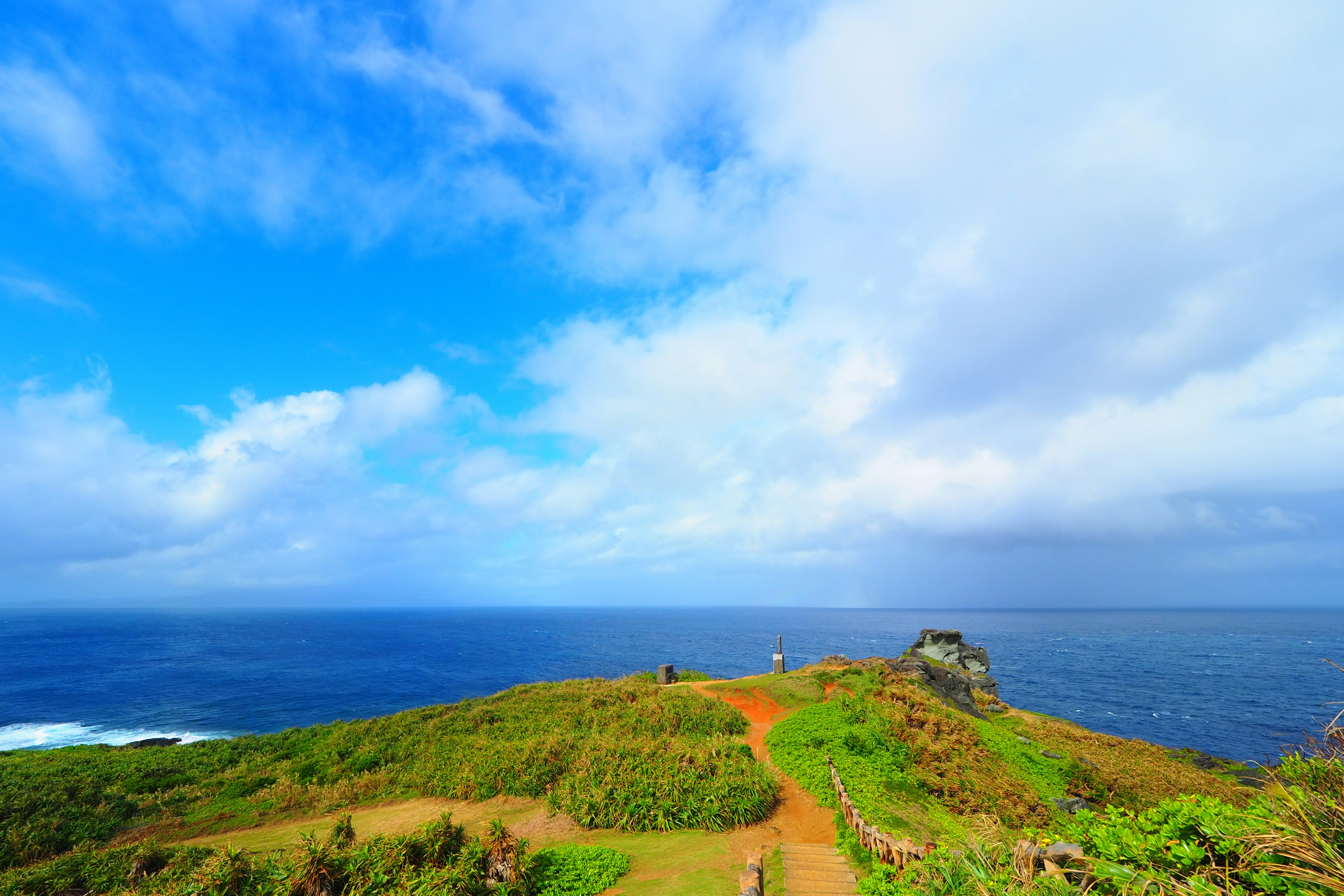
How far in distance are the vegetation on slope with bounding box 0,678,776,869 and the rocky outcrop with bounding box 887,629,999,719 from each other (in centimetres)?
1437

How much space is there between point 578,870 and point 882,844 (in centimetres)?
740

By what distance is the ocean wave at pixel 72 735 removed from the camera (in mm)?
46719

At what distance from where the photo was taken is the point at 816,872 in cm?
1370

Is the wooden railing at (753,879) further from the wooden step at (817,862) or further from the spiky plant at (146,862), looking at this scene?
the spiky plant at (146,862)

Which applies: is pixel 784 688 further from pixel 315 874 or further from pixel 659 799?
pixel 315 874

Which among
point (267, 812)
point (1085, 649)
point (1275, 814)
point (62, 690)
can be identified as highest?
point (1275, 814)

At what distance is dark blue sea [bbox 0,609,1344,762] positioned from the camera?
2132 inches

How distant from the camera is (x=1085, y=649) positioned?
393ft

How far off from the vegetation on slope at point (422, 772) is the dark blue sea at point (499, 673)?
34796mm

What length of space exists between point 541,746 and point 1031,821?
17305 millimetres

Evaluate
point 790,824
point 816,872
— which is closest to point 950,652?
point 790,824

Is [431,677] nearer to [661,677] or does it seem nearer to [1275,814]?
[661,677]

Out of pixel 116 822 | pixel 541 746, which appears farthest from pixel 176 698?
pixel 541 746

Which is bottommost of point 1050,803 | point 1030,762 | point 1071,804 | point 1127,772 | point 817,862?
point 1127,772
